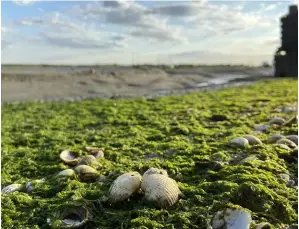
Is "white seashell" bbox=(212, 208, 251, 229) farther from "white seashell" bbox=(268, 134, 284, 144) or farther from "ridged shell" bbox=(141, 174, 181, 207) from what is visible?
"white seashell" bbox=(268, 134, 284, 144)

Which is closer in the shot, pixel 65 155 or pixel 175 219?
pixel 175 219

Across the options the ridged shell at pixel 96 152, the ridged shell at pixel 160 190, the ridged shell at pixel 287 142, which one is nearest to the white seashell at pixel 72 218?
the ridged shell at pixel 160 190

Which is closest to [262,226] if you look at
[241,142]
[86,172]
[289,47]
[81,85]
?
[86,172]

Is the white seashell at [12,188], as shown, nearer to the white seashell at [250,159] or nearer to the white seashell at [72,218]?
the white seashell at [72,218]

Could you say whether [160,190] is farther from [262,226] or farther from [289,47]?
[289,47]

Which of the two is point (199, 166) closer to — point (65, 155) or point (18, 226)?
point (65, 155)

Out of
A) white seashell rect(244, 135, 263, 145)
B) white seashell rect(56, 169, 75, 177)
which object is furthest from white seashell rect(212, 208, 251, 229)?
white seashell rect(244, 135, 263, 145)

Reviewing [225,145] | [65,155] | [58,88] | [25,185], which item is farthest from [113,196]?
[58,88]
